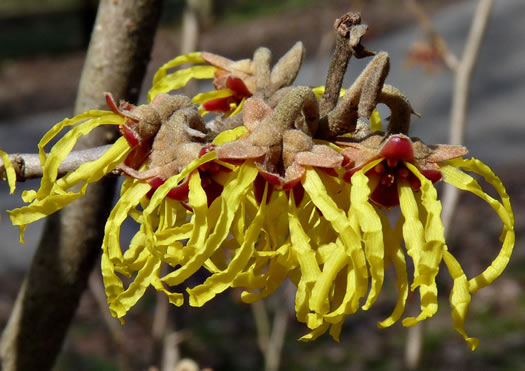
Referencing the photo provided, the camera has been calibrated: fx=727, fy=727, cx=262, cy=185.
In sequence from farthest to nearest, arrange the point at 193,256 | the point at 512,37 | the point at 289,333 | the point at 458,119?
1. the point at 512,37
2. the point at 289,333
3. the point at 458,119
4. the point at 193,256

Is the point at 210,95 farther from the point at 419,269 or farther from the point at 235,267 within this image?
the point at 419,269

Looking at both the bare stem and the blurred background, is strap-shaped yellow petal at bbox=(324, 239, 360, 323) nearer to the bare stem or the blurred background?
the bare stem

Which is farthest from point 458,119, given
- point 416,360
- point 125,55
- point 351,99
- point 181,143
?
point 181,143

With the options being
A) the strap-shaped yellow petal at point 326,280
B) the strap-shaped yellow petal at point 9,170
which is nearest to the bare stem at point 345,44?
the strap-shaped yellow petal at point 326,280

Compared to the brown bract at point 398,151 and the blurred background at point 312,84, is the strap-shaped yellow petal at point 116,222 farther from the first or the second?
the blurred background at point 312,84

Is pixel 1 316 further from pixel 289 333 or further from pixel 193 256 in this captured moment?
pixel 193 256
